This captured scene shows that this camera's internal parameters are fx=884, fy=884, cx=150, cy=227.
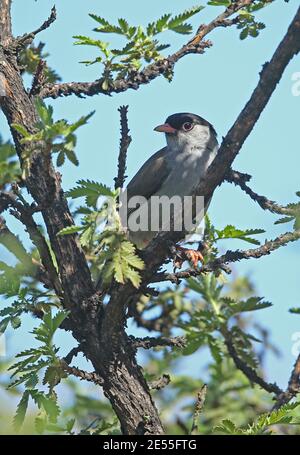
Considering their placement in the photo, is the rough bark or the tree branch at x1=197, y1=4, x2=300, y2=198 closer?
the tree branch at x1=197, y1=4, x2=300, y2=198

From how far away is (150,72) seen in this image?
619cm

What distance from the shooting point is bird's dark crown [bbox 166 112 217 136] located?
9828 millimetres

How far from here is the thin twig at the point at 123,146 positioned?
581cm

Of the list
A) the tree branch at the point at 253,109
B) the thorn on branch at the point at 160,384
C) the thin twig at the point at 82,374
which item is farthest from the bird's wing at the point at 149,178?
the tree branch at the point at 253,109

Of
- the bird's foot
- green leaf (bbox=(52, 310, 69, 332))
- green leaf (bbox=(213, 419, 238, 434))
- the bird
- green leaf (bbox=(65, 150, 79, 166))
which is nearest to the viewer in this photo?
green leaf (bbox=(65, 150, 79, 166))

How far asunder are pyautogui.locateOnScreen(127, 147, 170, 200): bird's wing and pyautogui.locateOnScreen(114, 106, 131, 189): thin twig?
2581mm

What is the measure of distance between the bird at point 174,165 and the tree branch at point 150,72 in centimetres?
175

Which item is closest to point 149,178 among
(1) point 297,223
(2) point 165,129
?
(2) point 165,129

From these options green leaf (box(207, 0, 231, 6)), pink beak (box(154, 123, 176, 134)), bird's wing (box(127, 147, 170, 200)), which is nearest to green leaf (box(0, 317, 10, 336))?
green leaf (box(207, 0, 231, 6))

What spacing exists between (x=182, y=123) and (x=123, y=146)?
156 inches

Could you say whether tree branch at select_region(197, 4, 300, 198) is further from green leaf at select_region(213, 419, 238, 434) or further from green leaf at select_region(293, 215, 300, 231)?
green leaf at select_region(213, 419, 238, 434)

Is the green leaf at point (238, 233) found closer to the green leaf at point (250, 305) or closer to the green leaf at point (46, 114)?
the green leaf at point (250, 305)

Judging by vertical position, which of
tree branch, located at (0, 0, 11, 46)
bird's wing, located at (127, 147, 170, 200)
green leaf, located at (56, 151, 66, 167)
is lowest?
green leaf, located at (56, 151, 66, 167)

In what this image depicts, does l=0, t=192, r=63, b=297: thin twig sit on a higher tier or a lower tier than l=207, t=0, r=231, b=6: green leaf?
lower
